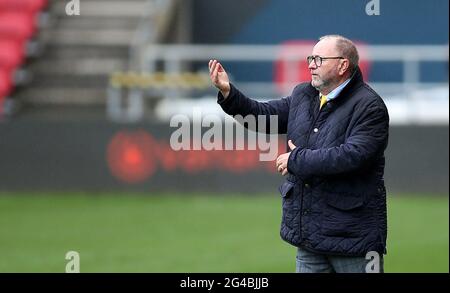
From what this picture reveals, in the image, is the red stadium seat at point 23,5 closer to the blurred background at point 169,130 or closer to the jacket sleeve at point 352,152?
the blurred background at point 169,130

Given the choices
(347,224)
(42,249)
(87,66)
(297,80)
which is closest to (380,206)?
(347,224)

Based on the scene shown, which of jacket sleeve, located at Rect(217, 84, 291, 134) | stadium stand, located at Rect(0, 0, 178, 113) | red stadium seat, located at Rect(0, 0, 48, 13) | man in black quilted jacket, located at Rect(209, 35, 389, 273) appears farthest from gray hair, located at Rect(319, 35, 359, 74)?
red stadium seat, located at Rect(0, 0, 48, 13)

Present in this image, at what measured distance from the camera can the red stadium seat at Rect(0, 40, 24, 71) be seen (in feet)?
75.6

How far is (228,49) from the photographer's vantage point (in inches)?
862

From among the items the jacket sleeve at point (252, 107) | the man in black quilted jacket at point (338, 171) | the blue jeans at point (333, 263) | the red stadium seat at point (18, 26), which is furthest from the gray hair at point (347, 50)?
the red stadium seat at point (18, 26)

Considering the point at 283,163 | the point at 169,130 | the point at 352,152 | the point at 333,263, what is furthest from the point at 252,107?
the point at 169,130

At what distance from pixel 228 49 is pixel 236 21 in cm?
307

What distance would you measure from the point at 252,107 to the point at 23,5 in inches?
709

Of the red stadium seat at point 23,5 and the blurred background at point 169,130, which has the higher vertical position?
the red stadium seat at point 23,5

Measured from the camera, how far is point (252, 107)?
7.29m

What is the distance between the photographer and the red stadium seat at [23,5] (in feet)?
80.0

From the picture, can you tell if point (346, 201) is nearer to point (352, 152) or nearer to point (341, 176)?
point (341, 176)

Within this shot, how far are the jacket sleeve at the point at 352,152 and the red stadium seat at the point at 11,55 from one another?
665 inches

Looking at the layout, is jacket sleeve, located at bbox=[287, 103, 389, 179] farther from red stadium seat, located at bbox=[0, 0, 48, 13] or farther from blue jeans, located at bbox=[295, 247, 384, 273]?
red stadium seat, located at bbox=[0, 0, 48, 13]
